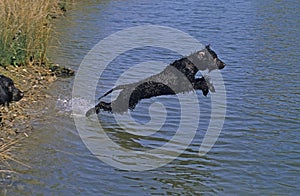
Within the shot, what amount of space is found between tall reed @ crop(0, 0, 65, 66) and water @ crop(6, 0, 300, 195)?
748 millimetres

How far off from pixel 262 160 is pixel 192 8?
32.7ft

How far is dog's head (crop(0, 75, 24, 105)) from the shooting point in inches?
283

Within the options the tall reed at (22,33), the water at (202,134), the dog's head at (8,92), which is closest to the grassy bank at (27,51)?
the tall reed at (22,33)

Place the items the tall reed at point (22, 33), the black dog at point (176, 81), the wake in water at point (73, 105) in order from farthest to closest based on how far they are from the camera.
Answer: the tall reed at point (22, 33) → the wake in water at point (73, 105) → the black dog at point (176, 81)

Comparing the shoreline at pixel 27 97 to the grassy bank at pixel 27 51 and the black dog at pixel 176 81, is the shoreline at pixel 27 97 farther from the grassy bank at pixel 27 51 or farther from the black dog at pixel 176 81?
the black dog at pixel 176 81

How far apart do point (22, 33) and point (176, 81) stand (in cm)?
309

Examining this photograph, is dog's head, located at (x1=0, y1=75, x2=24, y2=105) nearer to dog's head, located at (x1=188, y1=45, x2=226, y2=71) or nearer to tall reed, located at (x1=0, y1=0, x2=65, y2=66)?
tall reed, located at (x1=0, y1=0, x2=65, y2=66)

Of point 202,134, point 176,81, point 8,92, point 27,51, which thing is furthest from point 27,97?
point 202,134

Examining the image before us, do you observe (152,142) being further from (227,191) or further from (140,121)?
(227,191)

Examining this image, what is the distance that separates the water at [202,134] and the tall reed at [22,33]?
75 cm

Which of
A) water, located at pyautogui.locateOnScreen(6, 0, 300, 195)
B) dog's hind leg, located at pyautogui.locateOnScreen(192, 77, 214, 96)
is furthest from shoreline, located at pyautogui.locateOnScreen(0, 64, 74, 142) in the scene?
dog's hind leg, located at pyautogui.locateOnScreen(192, 77, 214, 96)

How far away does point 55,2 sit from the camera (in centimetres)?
1340

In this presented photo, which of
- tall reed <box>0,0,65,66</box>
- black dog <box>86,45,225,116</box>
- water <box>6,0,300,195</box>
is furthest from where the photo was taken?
tall reed <box>0,0,65,66</box>

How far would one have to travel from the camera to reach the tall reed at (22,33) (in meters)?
8.54
